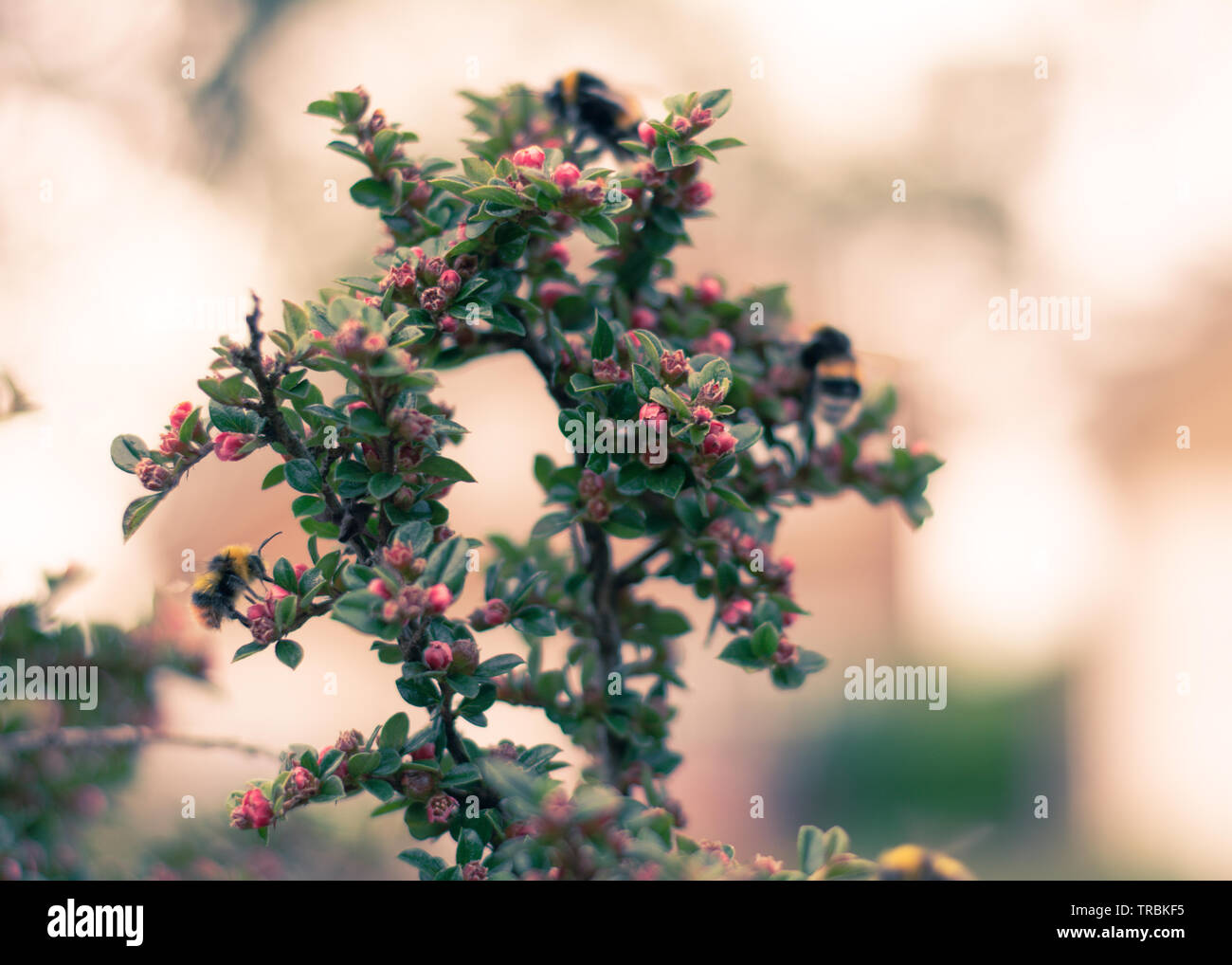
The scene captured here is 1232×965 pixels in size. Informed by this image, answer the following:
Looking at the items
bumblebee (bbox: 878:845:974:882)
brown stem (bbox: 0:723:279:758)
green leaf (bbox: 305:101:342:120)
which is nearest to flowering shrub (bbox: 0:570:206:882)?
brown stem (bbox: 0:723:279:758)

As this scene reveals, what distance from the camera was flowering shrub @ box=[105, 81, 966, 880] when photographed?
0.68 metres

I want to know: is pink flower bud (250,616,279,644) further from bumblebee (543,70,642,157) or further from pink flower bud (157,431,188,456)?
bumblebee (543,70,642,157)

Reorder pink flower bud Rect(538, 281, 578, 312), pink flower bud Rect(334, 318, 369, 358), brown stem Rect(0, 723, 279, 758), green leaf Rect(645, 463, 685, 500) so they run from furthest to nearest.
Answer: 1. brown stem Rect(0, 723, 279, 758)
2. pink flower bud Rect(538, 281, 578, 312)
3. green leaf Rect(645, 463, 685, 500)
4. pink flower bud Rect(334, 318, 369, 358)

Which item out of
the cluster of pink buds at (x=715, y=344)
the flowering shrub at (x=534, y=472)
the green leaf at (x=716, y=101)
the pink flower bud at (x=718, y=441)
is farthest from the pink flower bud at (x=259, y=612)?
the green leaf at (x=716, y=101)

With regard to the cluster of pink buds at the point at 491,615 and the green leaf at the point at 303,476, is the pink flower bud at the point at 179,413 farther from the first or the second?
the cluster of pink buds at the point at 491,615

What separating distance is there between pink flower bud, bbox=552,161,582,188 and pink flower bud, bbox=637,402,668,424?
23 centimetres

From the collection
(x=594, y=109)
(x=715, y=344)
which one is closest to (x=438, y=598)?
(x=715, y=344)

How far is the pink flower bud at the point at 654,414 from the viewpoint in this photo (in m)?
0.74

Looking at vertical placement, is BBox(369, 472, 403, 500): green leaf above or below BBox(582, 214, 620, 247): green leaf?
below

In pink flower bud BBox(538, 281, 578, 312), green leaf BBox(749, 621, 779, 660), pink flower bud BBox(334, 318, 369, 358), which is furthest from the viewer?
pink flower bud BBox(538, 281, 578, 312)

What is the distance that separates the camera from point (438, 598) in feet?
2.24

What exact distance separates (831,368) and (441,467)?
54 centimetres
